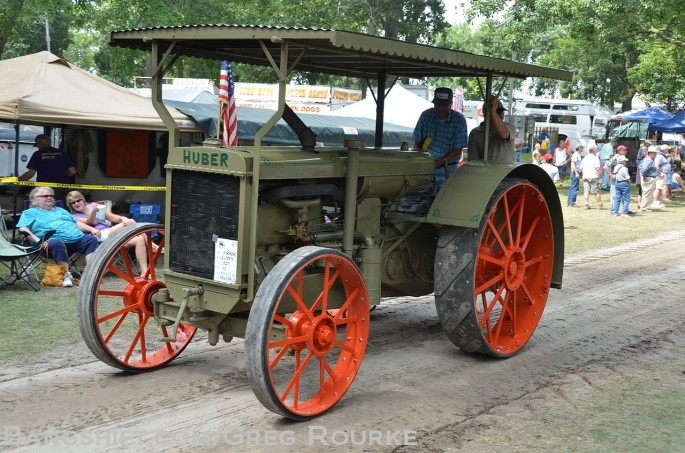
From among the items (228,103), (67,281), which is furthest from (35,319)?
(228,103)

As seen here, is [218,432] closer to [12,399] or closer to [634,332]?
[12,399]

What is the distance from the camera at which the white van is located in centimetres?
4241

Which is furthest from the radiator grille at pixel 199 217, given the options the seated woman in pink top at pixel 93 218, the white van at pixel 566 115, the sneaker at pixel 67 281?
the white van at pixel 566 115

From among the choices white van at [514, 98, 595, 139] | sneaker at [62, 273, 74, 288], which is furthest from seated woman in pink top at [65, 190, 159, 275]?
white van at [514, 98, 595, 139]

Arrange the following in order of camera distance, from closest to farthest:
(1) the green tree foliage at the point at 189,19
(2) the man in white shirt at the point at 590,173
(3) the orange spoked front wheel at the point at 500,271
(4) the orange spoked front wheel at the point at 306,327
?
(4) the orange spoked front wheel at the point at 306,327 < (3) the orange spoked front wheel at the point at 500,271 < (1) the green tree foliage at the point at 189,19 < (2) the man in white shirt at the point at 590,173

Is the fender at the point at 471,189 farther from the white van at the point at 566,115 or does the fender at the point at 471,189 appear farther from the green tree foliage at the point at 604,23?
the white van at the point at 566,115

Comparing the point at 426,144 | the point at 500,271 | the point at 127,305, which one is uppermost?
the point at 426,144

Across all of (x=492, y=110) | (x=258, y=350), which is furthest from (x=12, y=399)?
(x=492, y=110)

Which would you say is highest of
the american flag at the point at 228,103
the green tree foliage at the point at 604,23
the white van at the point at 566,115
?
the green tree foliage at the point at 604,23

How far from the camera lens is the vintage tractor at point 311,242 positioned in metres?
5.02

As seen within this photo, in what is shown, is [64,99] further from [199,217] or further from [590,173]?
[590,173]

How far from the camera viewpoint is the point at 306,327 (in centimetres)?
503

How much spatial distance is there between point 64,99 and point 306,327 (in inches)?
255

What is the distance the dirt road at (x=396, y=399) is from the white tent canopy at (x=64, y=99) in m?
4.20
